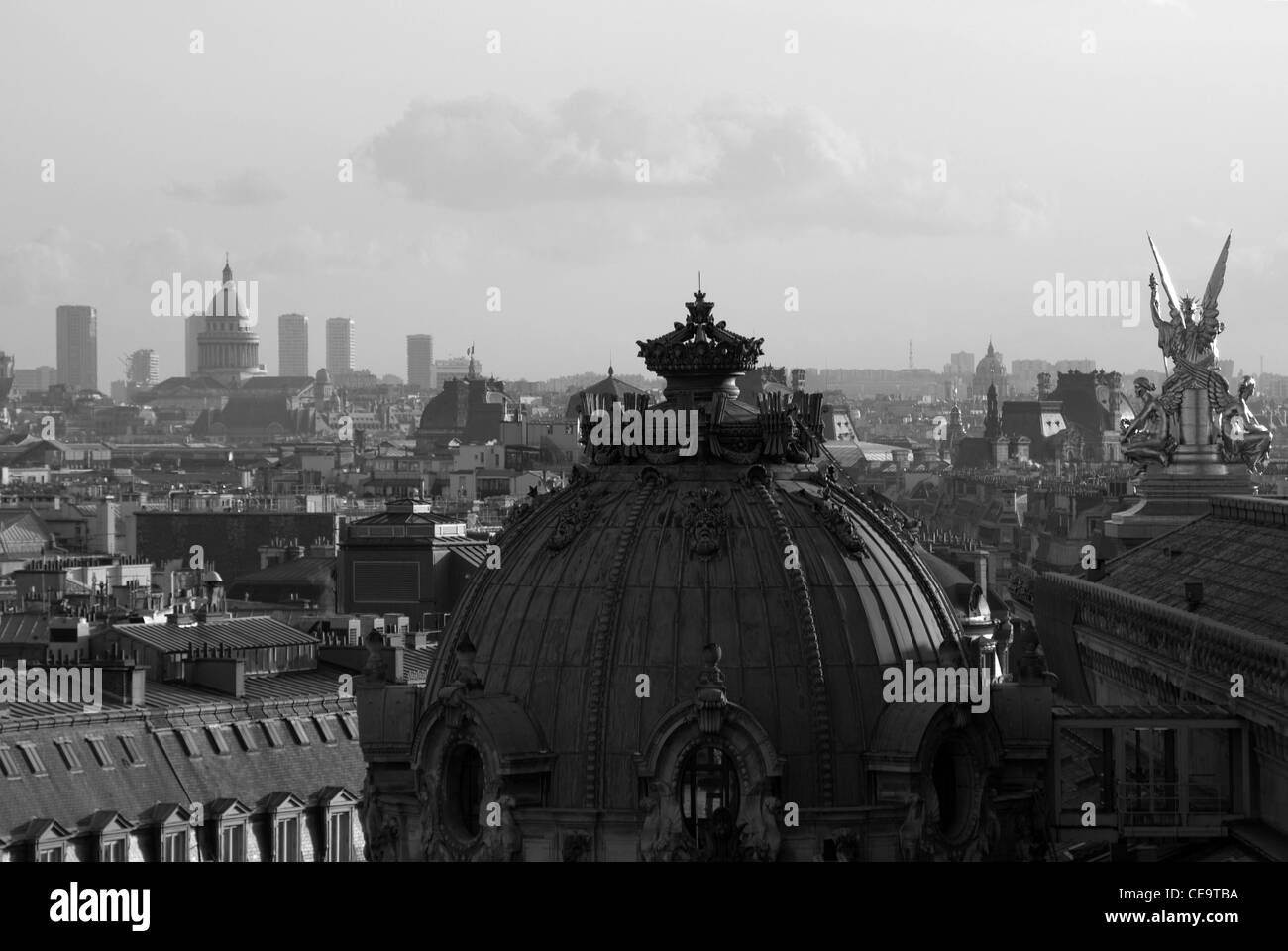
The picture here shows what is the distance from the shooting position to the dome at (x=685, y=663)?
131 feet

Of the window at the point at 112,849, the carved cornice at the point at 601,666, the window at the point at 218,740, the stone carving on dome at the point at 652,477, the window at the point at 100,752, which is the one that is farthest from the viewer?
the window at the point at 218,740

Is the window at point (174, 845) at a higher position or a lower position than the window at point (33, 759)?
lower

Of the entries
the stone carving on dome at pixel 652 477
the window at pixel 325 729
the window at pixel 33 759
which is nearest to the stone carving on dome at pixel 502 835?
the stone carving on dome at pixel 652 477

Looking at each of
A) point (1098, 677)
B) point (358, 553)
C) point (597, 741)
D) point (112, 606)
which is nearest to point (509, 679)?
point (597, 741)

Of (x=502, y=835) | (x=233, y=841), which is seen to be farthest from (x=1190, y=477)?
(x=502, y=835)

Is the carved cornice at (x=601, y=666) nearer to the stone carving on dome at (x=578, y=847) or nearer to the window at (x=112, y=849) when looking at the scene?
the stone carving on dome at (x=578, y=847)

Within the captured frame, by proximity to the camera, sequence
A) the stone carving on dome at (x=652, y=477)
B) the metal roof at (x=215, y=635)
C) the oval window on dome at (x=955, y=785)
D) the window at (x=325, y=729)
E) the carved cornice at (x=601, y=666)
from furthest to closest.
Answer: the metal roof at (x=215, y=635)
the window at (x=325, y=729)
the stone carving on dome at (x=652, y=477)
the oval window on dome at (x=955, y=785)
the carved cornice at (x=601, y=666)

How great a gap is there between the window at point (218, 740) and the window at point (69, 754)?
5184mm

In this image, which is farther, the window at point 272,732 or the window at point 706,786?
the window at point 272,732

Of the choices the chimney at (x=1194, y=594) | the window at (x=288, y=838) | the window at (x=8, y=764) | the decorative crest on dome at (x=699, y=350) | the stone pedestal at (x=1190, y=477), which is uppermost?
the stone pedestal at (x=1190, y=477)

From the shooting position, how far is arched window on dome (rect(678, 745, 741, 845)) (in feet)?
131

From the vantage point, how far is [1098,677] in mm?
73562
